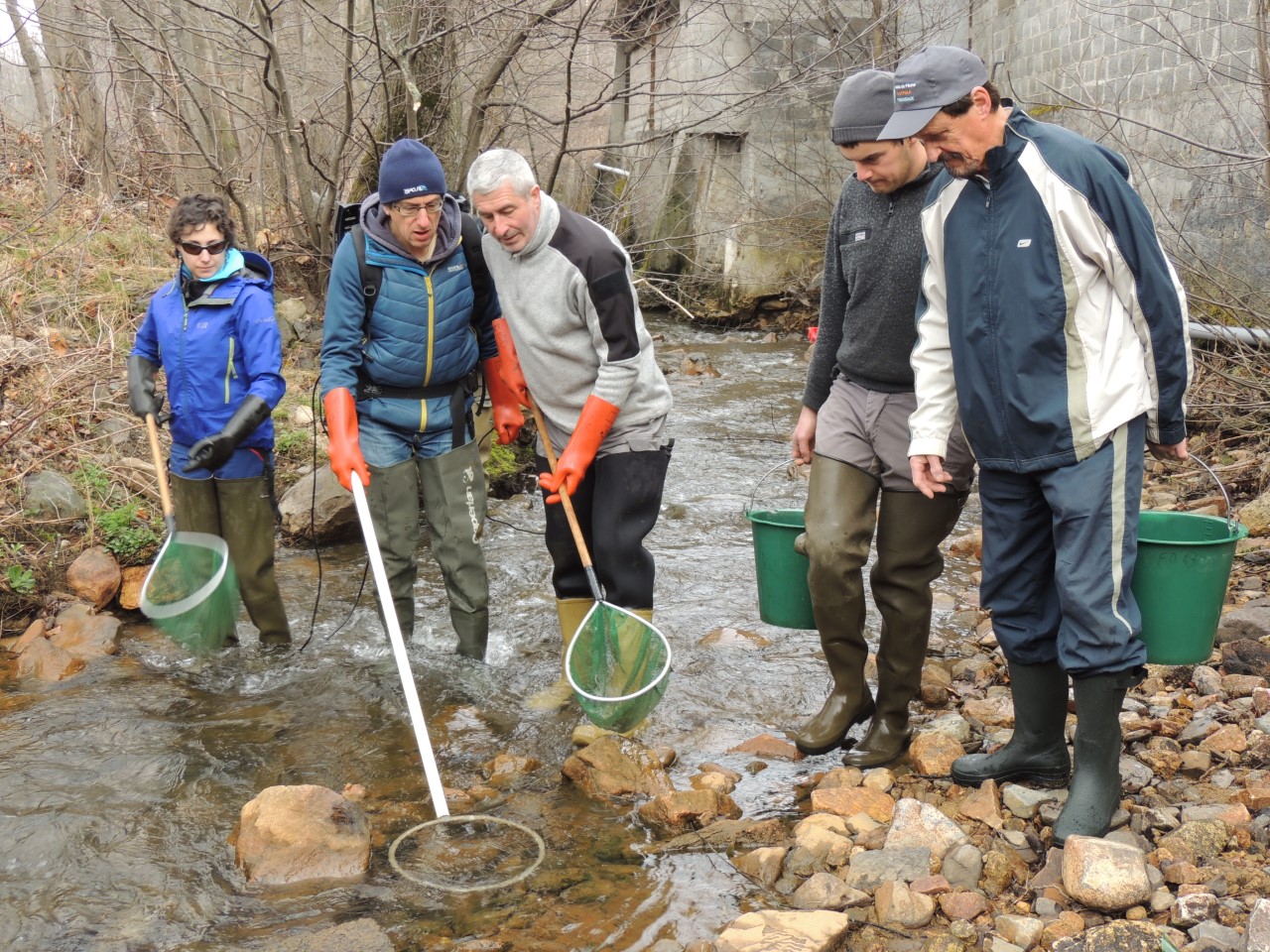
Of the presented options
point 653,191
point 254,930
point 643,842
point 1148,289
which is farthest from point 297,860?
point 653,191

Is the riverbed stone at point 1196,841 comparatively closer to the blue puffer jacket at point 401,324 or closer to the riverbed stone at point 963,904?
the riverbed stone at point 963,904

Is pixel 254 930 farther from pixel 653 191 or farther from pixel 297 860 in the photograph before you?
pixel 653 191

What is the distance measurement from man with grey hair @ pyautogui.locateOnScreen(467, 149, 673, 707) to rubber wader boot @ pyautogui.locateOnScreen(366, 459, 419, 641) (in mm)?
572

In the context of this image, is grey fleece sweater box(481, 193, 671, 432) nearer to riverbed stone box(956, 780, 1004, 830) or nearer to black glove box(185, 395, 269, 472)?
black glove box(185, 395, 269, 472)

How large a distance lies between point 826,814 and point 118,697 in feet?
9.66

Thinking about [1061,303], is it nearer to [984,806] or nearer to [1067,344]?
[1067,344]

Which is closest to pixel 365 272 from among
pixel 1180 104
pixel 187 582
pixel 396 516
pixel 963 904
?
Answer: pixel 396 516

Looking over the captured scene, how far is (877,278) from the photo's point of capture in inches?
141

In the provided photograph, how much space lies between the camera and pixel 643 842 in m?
3.54

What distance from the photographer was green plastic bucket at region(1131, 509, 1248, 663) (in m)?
3.15

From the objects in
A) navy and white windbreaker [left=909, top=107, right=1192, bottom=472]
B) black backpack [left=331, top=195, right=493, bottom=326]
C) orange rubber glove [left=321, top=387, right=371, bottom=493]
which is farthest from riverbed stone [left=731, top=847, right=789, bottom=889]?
black backpack [left=331, top=195, right=493, bottom=326]

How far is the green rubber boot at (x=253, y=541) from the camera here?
478 cm

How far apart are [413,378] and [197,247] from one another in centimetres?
96

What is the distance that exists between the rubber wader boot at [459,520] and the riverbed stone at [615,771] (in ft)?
3.54
